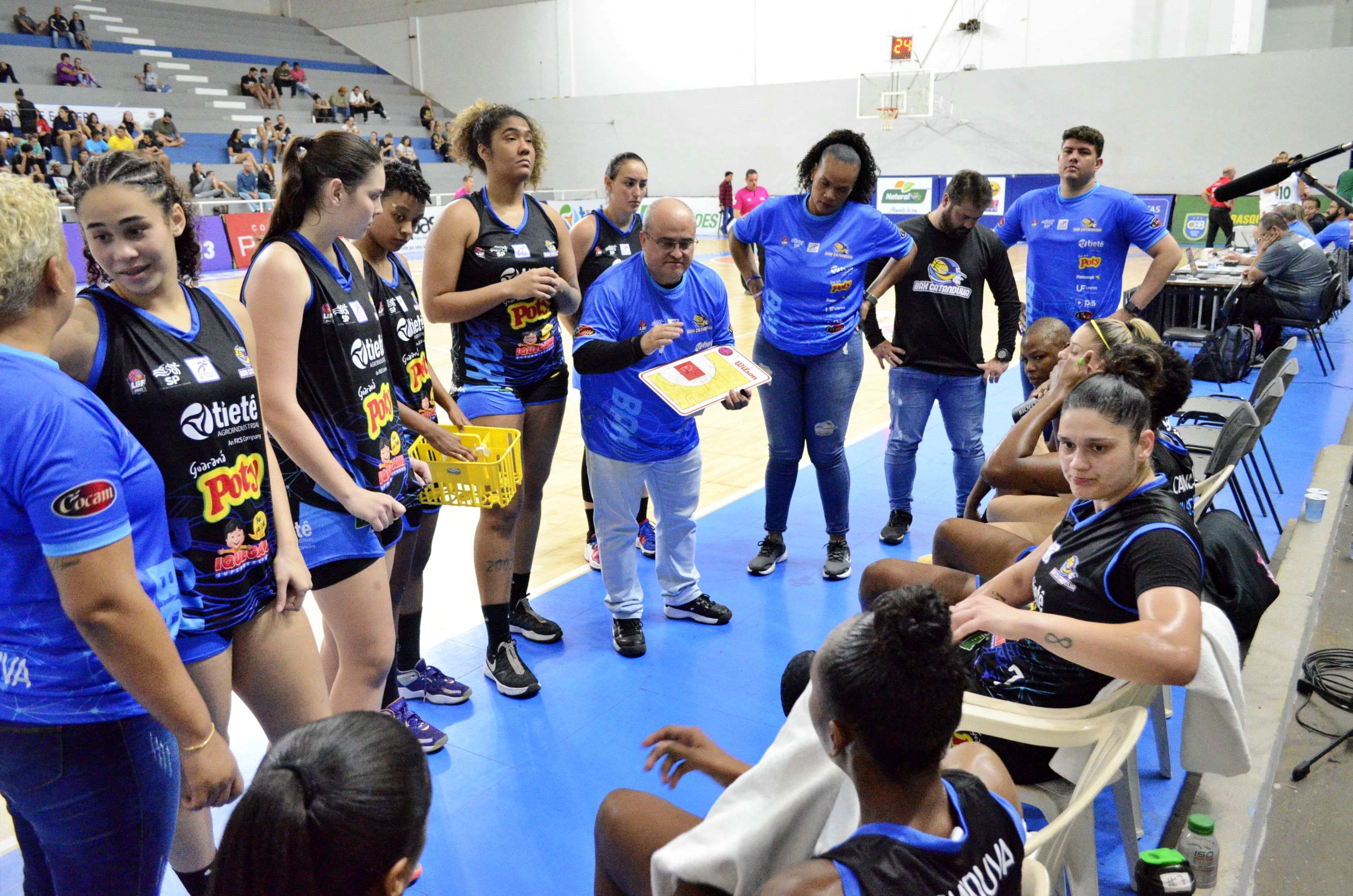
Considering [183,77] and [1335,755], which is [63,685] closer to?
[1335,755]

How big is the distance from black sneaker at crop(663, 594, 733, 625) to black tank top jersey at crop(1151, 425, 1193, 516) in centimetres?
178

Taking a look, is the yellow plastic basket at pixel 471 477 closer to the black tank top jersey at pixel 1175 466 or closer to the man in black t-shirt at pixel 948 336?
the black tank top jersey at pixel 1175 466

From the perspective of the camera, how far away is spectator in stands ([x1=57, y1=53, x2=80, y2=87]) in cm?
1900

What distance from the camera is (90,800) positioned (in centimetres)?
152

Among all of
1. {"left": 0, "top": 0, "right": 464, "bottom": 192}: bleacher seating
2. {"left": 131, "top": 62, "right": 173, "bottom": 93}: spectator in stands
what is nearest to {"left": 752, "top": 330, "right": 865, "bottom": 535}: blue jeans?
{"left": 0, "top": 0, "right": 464, "bottom": 192}: bleacher seating

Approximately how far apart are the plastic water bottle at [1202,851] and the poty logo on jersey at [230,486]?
2287mm

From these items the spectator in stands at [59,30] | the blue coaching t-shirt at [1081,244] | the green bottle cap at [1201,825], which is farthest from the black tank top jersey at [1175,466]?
the spectator in stands at [59,30]

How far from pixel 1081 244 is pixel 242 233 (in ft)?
44.3

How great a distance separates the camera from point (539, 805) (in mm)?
2812

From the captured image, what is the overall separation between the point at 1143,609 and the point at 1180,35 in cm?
2155

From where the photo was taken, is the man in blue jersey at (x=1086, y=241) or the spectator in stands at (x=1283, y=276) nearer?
the man in blue jersey at (x=1086, y=241)

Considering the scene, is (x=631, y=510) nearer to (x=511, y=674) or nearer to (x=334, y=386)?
(x=511, y=674)

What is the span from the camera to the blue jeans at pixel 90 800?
4.92 feet

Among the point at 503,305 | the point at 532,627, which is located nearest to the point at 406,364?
the point at 503,305
